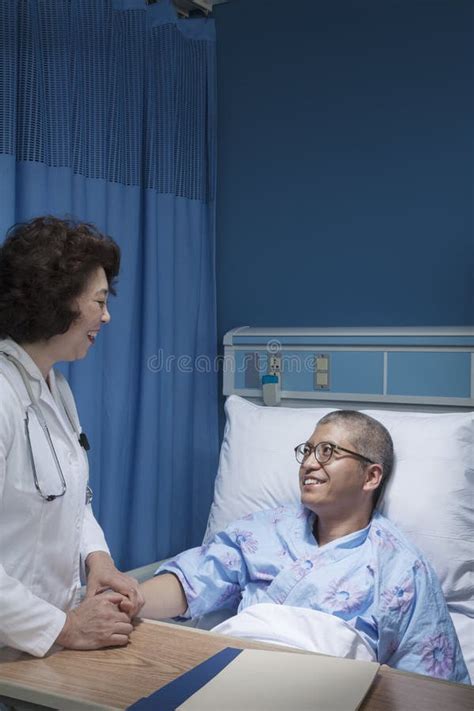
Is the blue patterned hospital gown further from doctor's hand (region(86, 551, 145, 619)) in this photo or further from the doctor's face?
the doctor's face

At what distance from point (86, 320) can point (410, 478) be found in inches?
42.6

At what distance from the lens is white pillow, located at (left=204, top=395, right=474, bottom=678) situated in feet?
7.08

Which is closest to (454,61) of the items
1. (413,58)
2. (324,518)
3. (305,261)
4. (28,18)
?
(413,58)

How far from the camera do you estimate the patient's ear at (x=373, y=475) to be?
2174 mm

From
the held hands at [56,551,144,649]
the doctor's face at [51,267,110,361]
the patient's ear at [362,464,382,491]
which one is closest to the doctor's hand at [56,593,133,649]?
the held hands at [56,551,144,649]

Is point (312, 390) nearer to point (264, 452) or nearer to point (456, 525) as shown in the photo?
point (264, 452)

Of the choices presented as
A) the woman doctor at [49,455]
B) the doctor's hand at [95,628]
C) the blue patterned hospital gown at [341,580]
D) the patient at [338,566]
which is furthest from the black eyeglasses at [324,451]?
the doctor's hand at [95,628]

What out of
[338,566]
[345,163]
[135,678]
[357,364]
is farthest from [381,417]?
[135,678]

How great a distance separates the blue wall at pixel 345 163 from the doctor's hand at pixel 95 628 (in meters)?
1.68

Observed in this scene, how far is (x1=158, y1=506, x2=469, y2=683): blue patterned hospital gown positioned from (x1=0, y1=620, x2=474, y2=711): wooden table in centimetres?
55

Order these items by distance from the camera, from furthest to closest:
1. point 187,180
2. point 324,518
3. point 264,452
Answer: point 187,180, point 264,452, point 324,518

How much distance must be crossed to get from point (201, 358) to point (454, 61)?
1414 mm

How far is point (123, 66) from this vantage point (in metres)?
2.63

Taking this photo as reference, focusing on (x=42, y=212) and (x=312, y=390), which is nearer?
(x=42, y=212)
